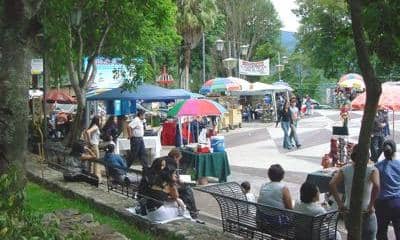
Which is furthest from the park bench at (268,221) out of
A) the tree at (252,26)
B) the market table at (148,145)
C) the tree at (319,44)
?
the tree at (252,26)

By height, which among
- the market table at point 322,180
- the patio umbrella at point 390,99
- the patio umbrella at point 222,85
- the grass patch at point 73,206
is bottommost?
the grass patch at point 73,206

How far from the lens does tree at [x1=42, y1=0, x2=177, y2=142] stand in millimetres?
13938

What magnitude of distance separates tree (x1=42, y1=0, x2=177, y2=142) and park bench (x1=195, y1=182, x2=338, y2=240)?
7306mm

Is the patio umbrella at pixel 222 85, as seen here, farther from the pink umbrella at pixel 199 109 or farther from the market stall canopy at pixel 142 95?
the pink umbrella at pixel 199 109

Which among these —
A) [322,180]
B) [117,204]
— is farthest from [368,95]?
[117,204]

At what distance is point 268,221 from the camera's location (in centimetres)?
650

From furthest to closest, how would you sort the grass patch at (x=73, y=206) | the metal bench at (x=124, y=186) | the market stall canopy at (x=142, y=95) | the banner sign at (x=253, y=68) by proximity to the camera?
the banner sign at (x=253, y=68) < the market stall canopy at (x=142, y=95) < the metal bench at (x=124, y=186) < the grass patch at (x=73, y=206)

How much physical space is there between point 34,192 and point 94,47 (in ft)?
22.7

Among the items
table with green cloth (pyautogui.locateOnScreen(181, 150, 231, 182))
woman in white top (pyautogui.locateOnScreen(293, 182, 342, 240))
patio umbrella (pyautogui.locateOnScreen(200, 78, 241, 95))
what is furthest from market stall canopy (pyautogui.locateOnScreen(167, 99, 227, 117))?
patio umbrella (pyautogui.locateOnScreen(200, 78, 241, 95))

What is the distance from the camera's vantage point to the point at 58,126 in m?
22.8

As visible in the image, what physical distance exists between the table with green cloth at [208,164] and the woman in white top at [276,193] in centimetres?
536

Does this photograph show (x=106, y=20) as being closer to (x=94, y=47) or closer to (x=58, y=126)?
(x=94, y=47)

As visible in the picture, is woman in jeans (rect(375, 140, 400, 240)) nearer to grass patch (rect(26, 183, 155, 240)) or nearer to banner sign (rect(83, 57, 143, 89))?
grass patch (rect(26, 183, 155, 240))

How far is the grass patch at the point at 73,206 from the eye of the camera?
7.45 meters
